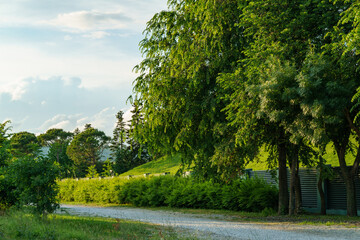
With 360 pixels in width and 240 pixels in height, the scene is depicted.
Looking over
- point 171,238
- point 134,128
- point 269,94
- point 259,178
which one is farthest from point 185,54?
point 171,238

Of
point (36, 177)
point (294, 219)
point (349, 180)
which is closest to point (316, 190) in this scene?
point (349, 180)

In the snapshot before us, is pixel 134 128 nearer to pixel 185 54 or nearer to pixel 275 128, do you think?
pixel 185 54

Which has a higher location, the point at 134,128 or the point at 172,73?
Answer: the point at 172,73

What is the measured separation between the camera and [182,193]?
2133cm

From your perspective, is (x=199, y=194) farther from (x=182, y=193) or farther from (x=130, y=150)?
(x=130, y=150)

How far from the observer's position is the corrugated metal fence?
17562mm

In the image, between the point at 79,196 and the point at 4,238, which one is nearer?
the point at 4,238

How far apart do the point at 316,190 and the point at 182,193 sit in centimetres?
636

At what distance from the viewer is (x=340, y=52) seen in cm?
1355

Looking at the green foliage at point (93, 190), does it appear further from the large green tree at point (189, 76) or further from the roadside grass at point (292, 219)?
the roadside grass at point (292, 219)

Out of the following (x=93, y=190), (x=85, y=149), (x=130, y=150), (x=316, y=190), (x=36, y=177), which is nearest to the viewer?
(x=36, y=177)

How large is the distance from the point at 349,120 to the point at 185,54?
22.3ft

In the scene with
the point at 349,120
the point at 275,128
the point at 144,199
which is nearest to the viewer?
the point at 349,120

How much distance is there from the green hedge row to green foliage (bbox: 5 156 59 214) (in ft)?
27.2
